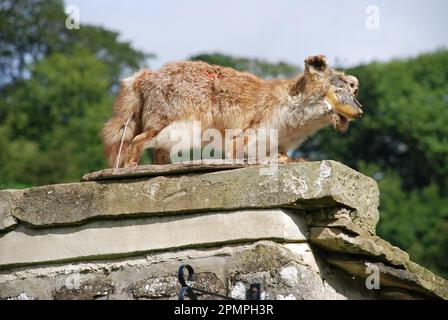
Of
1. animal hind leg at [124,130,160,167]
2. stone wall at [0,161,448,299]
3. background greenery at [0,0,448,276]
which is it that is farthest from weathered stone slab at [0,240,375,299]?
background greenery at [0,0,448,276]

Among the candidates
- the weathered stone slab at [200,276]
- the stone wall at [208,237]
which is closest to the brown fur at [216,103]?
the stone wall at [208,237]

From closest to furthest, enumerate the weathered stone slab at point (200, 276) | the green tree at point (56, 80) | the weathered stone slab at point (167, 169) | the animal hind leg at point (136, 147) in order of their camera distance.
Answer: the weathered stone slab at point (200, 276) → the weathered stone slab at point (167, 169) → the animal hind leg at point (136, 147) → the green tree at point (56, 80)

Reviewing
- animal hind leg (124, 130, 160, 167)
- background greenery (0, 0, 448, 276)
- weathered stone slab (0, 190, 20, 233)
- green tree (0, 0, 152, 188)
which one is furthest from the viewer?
green tree (0, 0, 152, 188)

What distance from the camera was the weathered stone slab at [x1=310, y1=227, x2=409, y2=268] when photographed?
8.32 meters

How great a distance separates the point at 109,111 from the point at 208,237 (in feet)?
177

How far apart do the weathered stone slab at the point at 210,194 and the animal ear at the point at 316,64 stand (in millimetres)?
3351

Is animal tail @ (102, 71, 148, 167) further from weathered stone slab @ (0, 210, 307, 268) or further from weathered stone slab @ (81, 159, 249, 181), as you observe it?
weathered stone slab @ (0, 210, 307, 268)

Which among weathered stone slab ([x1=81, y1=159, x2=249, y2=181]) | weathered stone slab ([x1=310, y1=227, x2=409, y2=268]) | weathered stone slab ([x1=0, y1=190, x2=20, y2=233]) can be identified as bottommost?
weathered stone slab ([x1=310, y1=227, x2=409, y2=268])

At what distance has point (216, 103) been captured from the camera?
1151 centimetres

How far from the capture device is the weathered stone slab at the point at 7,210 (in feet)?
29.8

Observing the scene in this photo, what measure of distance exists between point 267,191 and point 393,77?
6096 cm

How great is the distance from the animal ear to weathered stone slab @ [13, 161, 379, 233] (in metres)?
3.35

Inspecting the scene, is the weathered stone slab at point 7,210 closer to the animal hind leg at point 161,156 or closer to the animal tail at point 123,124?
the animal tail at point 123,124

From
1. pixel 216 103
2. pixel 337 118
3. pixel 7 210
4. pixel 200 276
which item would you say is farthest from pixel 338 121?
pixel 7 210
